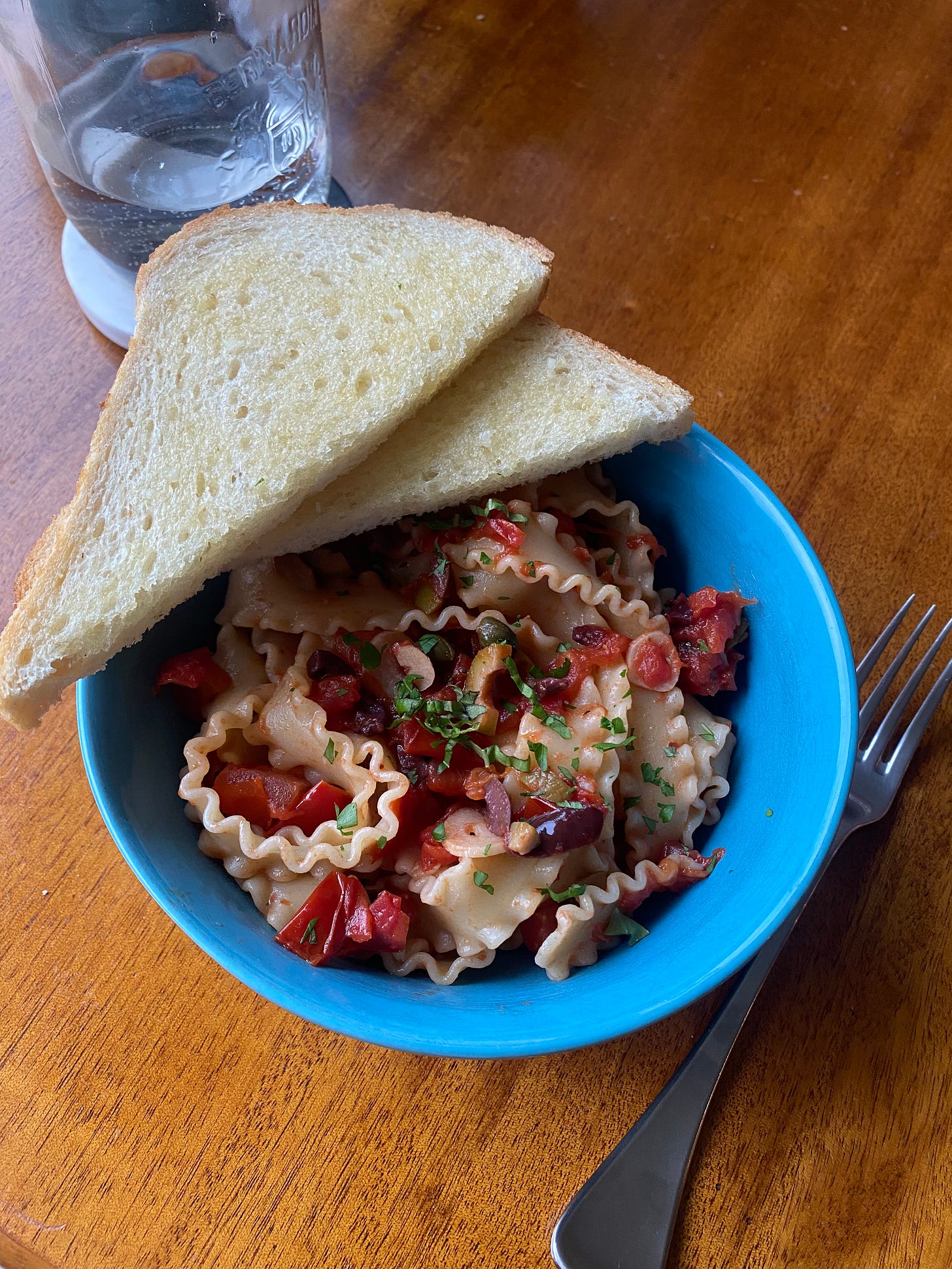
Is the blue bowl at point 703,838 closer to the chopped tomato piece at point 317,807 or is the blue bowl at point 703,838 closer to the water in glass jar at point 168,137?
the chopped tomato piece at point 317,807

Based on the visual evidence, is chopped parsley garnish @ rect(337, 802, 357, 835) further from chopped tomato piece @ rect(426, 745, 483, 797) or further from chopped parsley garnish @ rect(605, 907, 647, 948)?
chopped parsley garnish @ rect(605, 907, 647, 948)

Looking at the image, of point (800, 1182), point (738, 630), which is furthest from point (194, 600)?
point (800, 1182)

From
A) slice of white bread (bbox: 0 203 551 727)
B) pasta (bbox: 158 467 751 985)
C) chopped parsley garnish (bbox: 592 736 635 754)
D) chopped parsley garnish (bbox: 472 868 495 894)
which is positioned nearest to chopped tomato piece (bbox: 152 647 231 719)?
pasta (bbox: 158 467 751 985)

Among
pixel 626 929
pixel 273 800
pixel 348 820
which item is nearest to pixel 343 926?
pixel 348 820

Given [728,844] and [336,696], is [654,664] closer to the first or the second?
[728,844]

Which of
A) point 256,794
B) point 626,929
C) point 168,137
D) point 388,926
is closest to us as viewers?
point 388,926

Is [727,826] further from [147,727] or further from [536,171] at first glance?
[536,171]

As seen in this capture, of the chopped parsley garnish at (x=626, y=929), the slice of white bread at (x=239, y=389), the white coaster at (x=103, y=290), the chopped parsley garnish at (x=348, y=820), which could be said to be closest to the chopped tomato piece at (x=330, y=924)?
the chopped parsley garnish at (x=348, y=820)
